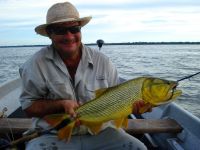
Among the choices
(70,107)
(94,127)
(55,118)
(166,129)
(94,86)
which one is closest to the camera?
(55,118)

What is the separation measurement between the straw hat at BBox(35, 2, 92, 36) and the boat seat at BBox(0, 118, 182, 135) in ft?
Answer: 5.24

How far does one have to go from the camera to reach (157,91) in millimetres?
3670

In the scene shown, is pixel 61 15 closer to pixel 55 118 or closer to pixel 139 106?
pixel 55 118

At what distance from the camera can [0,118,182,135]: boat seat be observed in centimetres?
528

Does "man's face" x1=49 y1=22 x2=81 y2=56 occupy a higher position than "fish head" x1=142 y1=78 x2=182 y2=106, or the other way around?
"man's face" x1=49 y1=22 x2=81 y2=56

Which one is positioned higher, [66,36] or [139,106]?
[66,36]

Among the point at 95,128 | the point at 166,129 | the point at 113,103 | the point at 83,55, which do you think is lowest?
the point at 166,129

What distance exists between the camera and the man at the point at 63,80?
4305 mm

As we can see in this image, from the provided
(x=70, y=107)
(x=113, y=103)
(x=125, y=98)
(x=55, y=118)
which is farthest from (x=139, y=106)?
(x=55, y=118)

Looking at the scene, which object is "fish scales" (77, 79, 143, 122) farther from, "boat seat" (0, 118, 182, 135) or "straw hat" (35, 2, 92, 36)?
"boat seat" (0, 118, 182, 135)

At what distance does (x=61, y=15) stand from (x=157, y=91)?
59.6 inches

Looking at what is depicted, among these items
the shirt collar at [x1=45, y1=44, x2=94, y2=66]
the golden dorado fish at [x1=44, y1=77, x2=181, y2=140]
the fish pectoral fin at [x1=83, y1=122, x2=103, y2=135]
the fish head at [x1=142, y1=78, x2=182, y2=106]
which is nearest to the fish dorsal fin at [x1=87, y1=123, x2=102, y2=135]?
the fish pectoral fin at [x1=83, y1=122, x2=103, y2=135]

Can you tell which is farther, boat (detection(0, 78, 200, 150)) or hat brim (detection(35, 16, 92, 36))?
boat (detection(0, 78, 200, 150))

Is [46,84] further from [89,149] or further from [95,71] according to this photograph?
[89,149]
